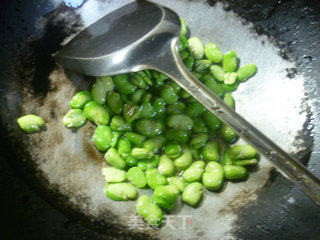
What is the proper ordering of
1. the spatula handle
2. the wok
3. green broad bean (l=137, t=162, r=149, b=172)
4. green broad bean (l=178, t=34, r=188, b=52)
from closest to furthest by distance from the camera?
the spatula handle, the wok, green broad bean (l=137, t=162, r=149, b=172), green broad bean (l=178, t=34, r=188, b=52)

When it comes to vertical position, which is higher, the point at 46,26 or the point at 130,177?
the point at 46,26

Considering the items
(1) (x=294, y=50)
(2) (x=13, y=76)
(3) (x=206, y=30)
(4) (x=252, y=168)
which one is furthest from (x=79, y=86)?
(1) (x=294, y=50)

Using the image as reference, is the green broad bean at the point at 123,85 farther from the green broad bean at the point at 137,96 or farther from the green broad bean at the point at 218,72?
the green broad bean at the point at 218,72

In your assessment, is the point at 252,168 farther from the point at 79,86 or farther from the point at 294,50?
the point at 79,86

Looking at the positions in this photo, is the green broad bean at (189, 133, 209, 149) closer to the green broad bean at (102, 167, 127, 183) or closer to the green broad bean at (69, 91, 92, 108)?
the green broad bean at (102, 167, 127, 183)

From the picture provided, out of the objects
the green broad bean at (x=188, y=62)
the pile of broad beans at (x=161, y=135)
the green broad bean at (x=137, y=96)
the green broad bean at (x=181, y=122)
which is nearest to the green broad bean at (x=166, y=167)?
the pile of broad beans at (x=161, y=135)

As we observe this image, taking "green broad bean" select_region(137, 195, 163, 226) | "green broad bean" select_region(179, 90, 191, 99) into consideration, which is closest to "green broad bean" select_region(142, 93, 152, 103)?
"green broad bean" select_region(179, 90, 191, 99)
